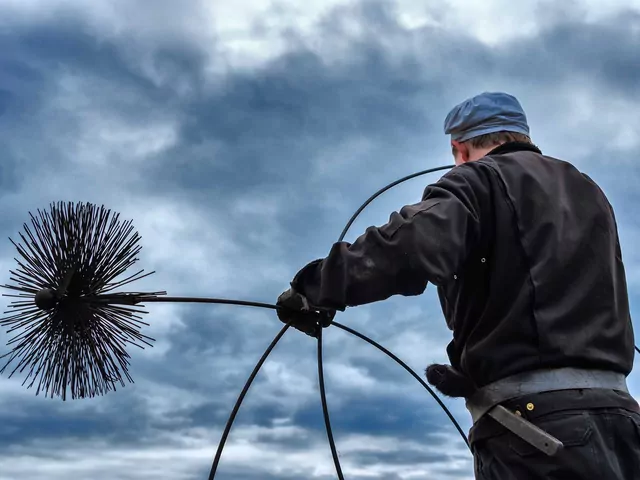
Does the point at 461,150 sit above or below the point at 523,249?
above

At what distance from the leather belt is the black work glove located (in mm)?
711

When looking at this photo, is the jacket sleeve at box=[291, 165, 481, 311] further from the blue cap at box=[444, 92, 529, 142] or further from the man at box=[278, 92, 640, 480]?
the blue cap at box=[444, 92, 529, 142]

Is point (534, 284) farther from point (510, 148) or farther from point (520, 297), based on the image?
point (510, 148)

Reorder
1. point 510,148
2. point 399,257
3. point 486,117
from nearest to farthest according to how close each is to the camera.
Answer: point 399,257 → point 510,148 → point 486,117

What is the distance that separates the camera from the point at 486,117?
301 centimetres

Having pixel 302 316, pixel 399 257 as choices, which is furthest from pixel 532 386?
pixel 302 316

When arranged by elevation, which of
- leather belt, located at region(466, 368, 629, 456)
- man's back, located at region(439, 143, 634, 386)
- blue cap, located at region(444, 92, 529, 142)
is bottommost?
leather belt, located at region(466, 368, 629, 456)

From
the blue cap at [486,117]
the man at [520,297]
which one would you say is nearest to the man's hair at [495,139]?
the blue cap at [486,117]

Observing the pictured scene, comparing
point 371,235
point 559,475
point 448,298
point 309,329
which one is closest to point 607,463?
point 559,475

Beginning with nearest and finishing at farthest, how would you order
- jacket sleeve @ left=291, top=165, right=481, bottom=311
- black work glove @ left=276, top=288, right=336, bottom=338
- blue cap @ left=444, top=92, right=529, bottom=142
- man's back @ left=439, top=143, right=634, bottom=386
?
jacket sleeve @ left=291, top=165, right=481, bottom=311 → man's back @ left=439, top=143, right=634, bottom=386 → black work glove @ left=276, top=288, right=336, bottom=338 → blue cap @ left=444, top=92, right=529, bottom=142

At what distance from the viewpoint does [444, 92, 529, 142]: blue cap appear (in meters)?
3.01

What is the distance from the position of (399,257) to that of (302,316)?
28.3 inches

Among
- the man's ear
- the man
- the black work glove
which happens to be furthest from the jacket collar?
the black work glove

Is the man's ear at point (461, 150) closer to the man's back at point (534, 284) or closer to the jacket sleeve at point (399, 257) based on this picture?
the man's back at point (534, 284)
